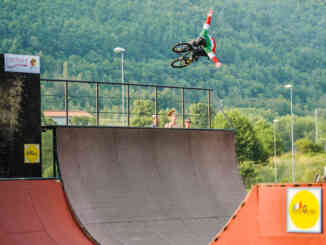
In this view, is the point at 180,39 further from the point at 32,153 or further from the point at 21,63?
the point at 32,153

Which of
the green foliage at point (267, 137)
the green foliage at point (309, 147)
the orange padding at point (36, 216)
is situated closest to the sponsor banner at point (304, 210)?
the orange padding at point (36, 216)

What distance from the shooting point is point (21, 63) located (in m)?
12.4

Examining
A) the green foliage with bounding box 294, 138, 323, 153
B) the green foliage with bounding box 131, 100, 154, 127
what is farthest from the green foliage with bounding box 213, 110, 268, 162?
the green foliage with bounding box 294, 138, 323, 153

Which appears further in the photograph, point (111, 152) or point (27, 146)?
point (111, 152)

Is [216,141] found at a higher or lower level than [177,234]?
higher

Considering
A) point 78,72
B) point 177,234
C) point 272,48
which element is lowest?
point 177,234

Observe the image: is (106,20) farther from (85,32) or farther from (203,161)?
(203,161)

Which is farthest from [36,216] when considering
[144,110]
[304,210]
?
[144,110]

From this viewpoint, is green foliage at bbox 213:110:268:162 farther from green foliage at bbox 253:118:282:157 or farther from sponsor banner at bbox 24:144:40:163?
sponsor banner at bbox 24:144:40:163

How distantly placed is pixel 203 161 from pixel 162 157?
4.16 feet

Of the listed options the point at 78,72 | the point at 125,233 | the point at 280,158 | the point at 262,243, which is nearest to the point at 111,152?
the point at 125,233

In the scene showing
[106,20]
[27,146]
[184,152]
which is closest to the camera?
[27,146]

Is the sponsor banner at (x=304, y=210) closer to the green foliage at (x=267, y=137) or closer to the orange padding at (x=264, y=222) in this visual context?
the orange padding at (x=264, y=222)

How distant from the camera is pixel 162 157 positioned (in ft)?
46.2
